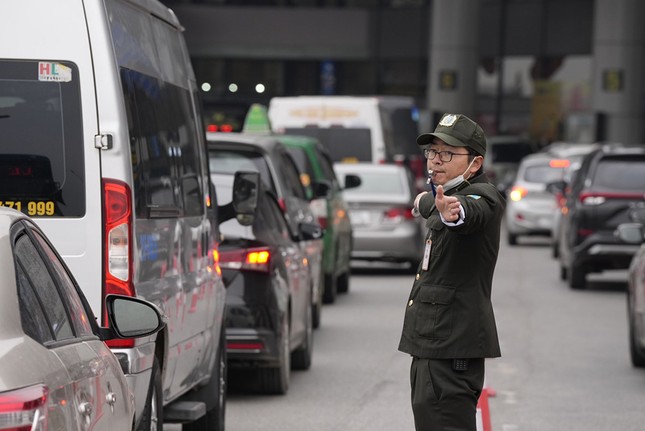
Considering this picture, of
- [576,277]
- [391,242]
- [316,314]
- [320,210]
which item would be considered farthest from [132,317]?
[391,242]

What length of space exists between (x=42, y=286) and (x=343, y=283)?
1522cm

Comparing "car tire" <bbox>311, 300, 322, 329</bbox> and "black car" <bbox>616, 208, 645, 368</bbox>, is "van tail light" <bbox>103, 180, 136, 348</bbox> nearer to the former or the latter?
"black car" <bbox>616, 208, 645, 368</bbox>

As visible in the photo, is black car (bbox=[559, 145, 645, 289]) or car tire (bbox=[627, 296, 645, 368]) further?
black car (bbox=[559, 145, 645, 289])

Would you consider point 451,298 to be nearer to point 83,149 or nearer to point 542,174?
point 83,149

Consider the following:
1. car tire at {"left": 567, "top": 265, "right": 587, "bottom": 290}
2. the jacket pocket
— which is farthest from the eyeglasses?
car tire at {"left": 567, "top": 265, "right": 587, "bottom": 290}

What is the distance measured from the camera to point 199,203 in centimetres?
877

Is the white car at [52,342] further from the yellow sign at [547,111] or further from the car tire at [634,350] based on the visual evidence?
the yellow sign at [547,111]

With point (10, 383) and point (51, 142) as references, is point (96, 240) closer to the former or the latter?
point (51, 142)

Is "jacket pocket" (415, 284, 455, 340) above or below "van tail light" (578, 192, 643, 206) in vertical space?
above

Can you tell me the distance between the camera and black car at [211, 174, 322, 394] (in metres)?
10.8

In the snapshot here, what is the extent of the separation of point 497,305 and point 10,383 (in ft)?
50.5

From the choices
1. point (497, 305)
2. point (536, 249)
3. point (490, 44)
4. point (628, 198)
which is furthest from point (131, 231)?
point (490, 44)

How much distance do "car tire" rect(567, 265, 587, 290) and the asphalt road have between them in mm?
334

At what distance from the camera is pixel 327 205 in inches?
699
